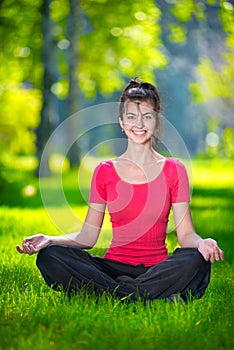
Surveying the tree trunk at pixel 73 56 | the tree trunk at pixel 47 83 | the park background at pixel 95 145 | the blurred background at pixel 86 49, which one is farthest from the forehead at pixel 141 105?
the tree trunk at pixel 73 56

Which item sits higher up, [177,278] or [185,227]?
[185,227]

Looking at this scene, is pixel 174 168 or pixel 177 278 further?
pixel 174 168

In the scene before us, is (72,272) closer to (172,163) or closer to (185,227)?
(185,227)

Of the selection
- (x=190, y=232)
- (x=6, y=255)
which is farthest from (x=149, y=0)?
(x=190, y=232)

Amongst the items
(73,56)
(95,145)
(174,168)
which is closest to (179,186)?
(174,168)

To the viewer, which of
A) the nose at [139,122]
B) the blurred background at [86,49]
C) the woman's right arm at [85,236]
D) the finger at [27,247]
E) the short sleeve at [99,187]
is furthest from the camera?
the blurred background at [86,49]

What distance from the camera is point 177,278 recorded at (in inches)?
141

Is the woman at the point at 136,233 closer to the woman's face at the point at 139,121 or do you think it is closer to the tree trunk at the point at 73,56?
the woman's face at the point at 139,121

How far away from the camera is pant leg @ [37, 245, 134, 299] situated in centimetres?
362

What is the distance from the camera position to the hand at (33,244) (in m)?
3.52

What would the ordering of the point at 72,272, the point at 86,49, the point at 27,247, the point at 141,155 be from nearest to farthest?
the point at 27,247 < the point at 72,272 < the point at 141,155 < the point at 86,49

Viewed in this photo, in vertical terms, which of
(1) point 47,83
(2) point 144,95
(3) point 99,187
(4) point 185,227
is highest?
(1) point 47,83

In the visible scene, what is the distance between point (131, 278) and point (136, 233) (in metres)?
0.26

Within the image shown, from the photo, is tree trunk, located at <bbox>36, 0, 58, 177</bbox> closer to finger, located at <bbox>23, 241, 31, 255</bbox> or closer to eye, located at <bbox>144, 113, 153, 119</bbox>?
eye, located at <bbox>144, 113, 153, 119</bbox>
